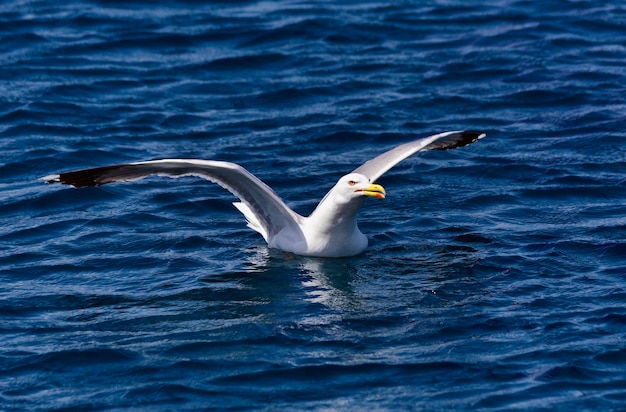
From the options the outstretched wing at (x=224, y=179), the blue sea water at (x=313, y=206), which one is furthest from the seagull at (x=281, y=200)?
the blue sea water at (x=313, y=206)

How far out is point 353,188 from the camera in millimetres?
12367

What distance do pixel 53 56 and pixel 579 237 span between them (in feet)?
33.9

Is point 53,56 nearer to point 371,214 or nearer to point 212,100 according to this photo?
point 212,100

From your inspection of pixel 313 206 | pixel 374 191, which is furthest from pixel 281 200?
pixel 313 206

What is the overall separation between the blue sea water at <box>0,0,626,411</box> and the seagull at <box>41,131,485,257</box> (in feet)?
0.78

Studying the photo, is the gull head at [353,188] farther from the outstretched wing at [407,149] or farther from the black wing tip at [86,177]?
the black wing tip at [86,177]

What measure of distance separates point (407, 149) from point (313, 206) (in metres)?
1.81

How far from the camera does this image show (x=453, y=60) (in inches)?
774

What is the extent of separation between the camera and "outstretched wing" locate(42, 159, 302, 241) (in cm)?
1211

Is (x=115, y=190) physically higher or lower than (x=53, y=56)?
lower

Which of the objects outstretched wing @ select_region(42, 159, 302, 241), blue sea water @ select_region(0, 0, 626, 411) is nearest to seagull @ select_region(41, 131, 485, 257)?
outstretched wing @ select_region(42, 159, 302, 241)

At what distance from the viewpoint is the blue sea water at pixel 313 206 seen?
10.1m

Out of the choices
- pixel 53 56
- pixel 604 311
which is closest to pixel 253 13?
pixel 53 56

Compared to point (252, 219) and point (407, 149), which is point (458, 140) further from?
point (252, 219)
